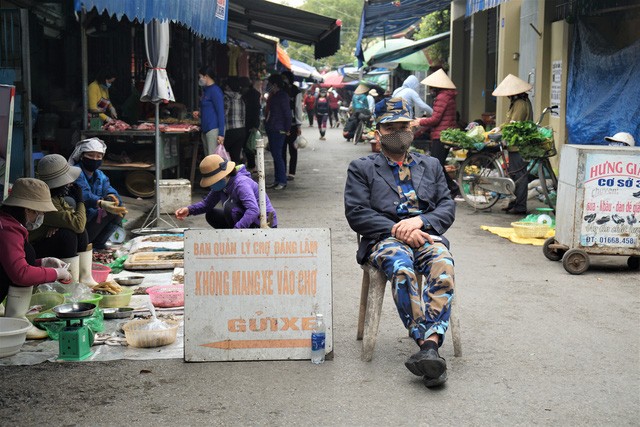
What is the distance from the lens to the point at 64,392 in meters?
5.34

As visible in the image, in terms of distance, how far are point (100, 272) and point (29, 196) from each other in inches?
83.9

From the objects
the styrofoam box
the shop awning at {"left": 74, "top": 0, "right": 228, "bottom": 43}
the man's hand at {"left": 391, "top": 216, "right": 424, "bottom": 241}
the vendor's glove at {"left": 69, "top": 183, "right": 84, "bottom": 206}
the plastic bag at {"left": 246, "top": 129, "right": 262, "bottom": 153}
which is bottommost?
the styrofoam box

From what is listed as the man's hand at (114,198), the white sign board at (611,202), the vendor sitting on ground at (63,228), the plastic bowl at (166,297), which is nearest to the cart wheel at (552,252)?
the white sign board at (611,202)

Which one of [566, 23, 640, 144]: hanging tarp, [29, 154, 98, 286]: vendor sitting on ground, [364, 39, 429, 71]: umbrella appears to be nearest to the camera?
[29, 154, 98, 286]: vendor sitting on ground

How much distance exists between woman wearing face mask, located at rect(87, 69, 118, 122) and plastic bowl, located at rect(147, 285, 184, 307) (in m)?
6.91

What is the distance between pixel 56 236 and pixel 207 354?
2285 mm

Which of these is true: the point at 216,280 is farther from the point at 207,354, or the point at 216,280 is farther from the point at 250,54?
the point at 250,54

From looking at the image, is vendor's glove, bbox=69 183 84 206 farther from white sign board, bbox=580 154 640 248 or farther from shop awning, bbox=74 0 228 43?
white sign board, bbox=580 154 640 248

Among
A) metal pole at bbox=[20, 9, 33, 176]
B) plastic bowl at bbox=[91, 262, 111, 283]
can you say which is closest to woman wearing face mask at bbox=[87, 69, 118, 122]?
metal pole at bbox=[20, 9, 33, 176]

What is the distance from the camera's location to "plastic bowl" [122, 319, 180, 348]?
6195mm

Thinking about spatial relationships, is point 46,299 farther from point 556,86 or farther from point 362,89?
point 362,89

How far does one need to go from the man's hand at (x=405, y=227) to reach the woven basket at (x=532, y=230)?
5092 mm

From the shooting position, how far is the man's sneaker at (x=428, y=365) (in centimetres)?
533

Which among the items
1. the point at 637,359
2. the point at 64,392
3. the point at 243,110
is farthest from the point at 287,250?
the point at 243,110
